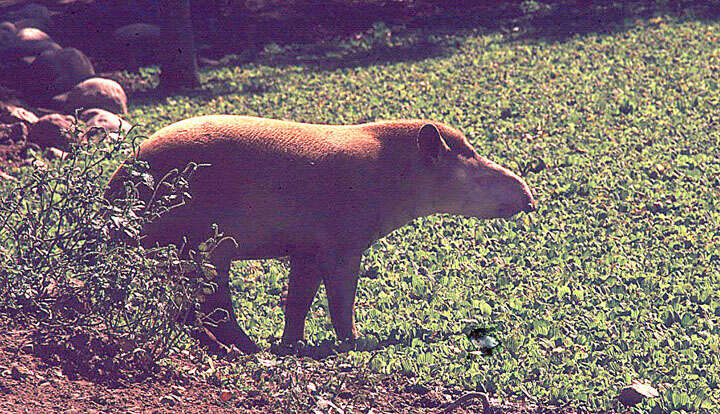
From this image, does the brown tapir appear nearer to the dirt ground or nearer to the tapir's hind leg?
the tapir's hind leg

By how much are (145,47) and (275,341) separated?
12.9m

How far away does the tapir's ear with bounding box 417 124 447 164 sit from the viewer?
7.35m

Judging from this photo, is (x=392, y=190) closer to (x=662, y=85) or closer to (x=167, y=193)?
(x=167, y=193)

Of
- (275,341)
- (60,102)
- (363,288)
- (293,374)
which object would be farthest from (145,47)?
(293,374)

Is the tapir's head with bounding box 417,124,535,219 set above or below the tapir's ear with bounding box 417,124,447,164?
below

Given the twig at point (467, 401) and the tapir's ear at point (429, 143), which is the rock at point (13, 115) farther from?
the twig at point (467, 401)

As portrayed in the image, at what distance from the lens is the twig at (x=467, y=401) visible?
6.54 metres

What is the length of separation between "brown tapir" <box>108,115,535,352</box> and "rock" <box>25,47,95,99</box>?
32.7 ft

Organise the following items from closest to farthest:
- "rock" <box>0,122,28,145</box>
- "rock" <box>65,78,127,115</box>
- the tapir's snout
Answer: the tapir's snout → "rock" <box>0,122,28,145</box> → "rock" <box>65,78,127,115</box>

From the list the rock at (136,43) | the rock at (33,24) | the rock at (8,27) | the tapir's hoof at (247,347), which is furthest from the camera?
the rock at (33,24)

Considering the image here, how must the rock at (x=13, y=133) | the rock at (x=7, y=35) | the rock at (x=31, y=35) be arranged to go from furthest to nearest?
1. the rock at (x=31, y=35)
2. the rock at (x=7, y=35)
3. the rock at (x=13, y=133)

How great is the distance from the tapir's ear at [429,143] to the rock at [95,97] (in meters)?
8.74

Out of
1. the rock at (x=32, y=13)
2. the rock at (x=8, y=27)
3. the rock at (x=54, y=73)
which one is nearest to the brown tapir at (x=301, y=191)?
the rock at (x=54, y=73)

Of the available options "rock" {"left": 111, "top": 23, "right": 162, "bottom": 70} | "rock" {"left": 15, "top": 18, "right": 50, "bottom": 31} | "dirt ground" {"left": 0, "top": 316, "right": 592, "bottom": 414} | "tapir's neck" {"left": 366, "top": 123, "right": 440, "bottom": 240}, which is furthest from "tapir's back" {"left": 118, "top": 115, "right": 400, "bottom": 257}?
"rock" {"left": 15, "top": 18, "right": 50, "bottom": 31}
